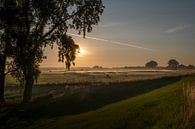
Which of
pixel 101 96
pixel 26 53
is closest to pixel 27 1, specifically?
pixel 26 53

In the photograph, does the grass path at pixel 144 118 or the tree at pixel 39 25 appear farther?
the tree at pixel 39 25

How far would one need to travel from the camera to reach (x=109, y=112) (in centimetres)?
2195

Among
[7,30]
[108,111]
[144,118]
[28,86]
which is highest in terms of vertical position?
[7,30]

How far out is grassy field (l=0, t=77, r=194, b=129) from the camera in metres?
16.4

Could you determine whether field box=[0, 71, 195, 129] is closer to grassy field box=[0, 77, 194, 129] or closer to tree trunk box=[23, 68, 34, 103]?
grassy field box=[0, 77, 194, 129]

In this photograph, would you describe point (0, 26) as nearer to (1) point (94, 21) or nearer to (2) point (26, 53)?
(2) point (26, 53)

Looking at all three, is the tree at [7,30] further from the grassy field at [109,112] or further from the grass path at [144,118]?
the grass path at [144,118]

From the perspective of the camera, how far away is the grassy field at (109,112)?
16422mm

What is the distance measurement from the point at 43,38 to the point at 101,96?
979 centimetres

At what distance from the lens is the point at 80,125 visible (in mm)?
19891

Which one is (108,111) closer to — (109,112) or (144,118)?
(109,112)

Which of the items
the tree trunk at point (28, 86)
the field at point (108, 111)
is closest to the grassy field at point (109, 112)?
the field at point (108, 111)

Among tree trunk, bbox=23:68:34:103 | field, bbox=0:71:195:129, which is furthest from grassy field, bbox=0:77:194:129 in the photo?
Result: tree trunk, bbox=23:68:34:103

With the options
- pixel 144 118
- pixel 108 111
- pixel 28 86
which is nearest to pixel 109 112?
pixel 108 111
